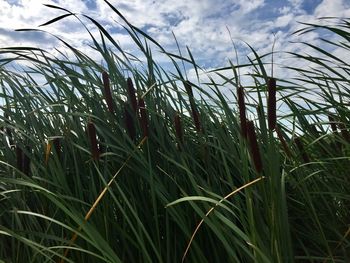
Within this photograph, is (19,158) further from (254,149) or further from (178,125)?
(254,149)

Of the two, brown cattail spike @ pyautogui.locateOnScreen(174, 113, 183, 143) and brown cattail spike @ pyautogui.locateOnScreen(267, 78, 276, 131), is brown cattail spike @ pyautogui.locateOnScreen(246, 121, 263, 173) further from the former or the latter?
brown cattail spike @ pyautogui.locateOnScreen(174, 113, 183, 143)

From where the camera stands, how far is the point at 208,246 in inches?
68.7

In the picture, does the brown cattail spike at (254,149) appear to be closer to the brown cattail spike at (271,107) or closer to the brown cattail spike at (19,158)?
the brown cattail spike at (271,107)

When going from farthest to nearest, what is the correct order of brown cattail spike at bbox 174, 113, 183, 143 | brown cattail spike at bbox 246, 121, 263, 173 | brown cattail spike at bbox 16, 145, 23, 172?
1. brown cattail spike at bbox 16, 145, 23, 172
2. brown cattail spike at bbox 174, 113, 183, 143
3. brown cattail spike at bbox 246, 121, 263, 173

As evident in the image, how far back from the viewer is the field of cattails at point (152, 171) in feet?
4.85

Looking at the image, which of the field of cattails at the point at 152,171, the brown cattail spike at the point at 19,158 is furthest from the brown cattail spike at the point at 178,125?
the brown cattail spike at the point at 19,158

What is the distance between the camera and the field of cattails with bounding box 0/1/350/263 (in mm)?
1479

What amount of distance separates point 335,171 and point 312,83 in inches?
19.8

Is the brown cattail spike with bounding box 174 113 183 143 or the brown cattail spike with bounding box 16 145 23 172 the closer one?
the brown cattail spike with bounding box 174 113 183 143

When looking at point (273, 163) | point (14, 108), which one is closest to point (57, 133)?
point (14, 108)

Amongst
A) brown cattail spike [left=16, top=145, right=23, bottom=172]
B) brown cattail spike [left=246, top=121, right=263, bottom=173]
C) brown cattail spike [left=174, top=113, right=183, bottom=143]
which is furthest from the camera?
brown cattail spike [left=16, top=145, right=23, bottom=172]

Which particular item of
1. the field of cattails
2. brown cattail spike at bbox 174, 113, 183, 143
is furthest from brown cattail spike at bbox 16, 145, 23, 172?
brown cattail spike at bbox 174, 113, 183, 143

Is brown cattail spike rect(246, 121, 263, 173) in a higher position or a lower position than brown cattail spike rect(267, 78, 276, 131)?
lower

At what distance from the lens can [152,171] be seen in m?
1.67
